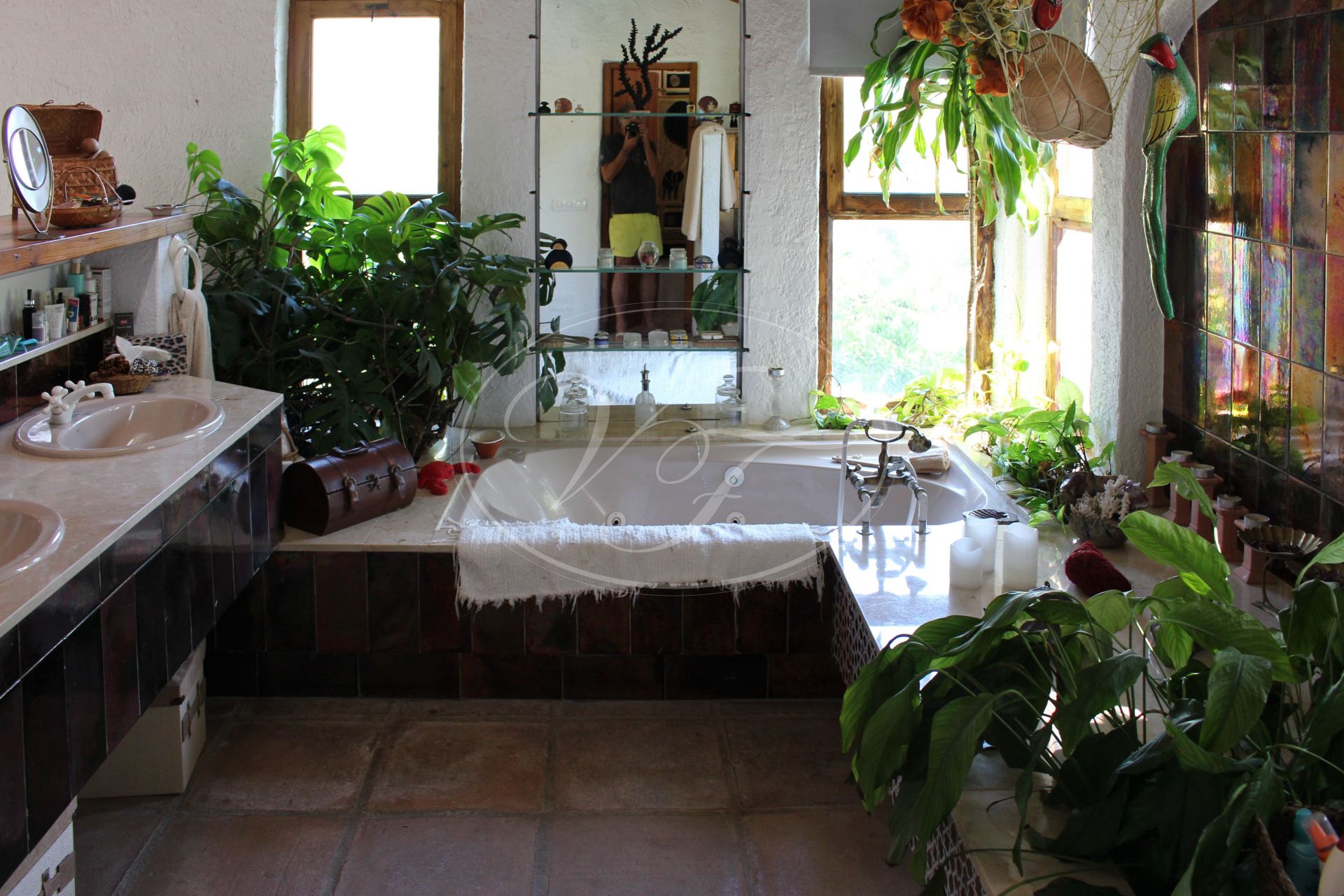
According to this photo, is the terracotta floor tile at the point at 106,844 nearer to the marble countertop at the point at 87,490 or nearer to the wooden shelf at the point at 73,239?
the marble countertop at the point at 87,490

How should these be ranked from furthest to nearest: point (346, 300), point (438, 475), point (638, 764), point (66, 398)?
1. point (346, 300)
2. point (438, 475)
3. point (638, 764)
4. point (66, 398)

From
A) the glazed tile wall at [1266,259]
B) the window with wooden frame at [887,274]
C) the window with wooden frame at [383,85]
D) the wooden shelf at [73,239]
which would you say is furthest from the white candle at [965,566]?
the window with wooden frame at [383,85]

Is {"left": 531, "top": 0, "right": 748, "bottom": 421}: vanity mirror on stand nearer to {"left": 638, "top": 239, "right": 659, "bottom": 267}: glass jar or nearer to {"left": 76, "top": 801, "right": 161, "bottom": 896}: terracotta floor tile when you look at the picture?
{"left": 638, "top": 239, "right": 659, "bottom": 267}: glass jar

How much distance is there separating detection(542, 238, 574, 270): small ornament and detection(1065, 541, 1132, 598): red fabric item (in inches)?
92.3

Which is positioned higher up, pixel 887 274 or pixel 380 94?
pixel 380 94

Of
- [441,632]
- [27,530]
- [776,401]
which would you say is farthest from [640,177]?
[27,530]

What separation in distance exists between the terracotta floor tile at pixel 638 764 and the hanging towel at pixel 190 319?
149cm

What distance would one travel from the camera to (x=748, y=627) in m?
3.63

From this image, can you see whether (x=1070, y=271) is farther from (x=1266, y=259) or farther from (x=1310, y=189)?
(x=1310, y=189)

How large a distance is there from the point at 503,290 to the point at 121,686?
7.37 feet

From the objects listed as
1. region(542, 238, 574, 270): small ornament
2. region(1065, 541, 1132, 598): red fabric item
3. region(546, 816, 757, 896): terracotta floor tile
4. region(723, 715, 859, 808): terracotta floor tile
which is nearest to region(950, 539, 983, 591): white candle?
region(1065, 541, 1132, 598): red fabric item

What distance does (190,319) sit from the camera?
3711 millimetres

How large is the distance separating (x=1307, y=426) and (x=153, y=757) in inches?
114

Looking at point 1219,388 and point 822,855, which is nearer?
point 822,855
